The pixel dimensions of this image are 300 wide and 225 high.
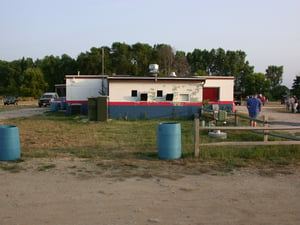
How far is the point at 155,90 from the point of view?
21.0 meters

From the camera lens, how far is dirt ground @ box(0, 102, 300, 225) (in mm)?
4289

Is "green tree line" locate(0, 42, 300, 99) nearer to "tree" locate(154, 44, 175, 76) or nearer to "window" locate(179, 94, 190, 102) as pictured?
"tree" locate(154, 44, 175, 76)

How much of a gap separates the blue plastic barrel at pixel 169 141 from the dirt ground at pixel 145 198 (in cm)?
113

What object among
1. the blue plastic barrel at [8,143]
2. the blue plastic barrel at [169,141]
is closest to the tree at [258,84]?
the blue plastic barrel at [169,141]

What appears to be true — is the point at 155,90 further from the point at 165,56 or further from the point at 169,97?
the point at 165,56

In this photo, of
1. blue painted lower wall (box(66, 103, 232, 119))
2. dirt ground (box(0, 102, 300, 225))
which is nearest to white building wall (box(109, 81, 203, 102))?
blue painted lower wall (box(66, 103, 232, 119))

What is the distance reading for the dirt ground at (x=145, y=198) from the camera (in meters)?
4.29

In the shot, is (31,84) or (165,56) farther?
(165,56)

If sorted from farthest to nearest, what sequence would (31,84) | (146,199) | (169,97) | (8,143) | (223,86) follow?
1. (31,84)
2. (223,86)
3. (169,97)
4. (8,143)
5. (146,199)

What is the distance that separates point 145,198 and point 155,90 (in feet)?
52.9

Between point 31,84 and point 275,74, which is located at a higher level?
point 275,74

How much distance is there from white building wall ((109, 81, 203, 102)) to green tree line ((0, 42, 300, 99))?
41.1 metres

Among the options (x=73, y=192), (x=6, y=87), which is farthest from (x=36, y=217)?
(x=6, y=87)

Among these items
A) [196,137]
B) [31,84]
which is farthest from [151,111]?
[31,84]
